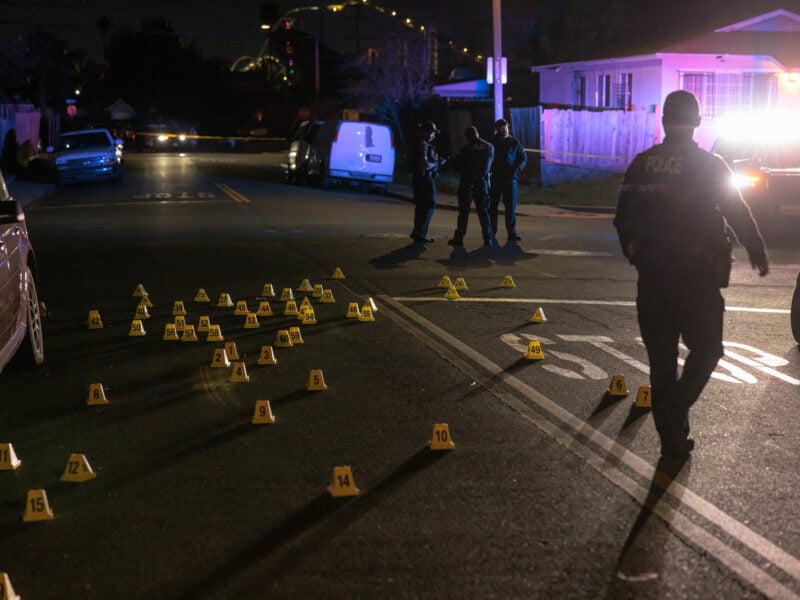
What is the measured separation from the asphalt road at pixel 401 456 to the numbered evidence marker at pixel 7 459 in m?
0.14

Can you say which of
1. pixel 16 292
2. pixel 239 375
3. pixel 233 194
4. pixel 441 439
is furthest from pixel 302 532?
pixel 233 194

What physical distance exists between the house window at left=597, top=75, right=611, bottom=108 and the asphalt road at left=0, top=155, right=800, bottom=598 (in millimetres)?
28973

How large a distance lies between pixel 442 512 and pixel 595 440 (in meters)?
1.57

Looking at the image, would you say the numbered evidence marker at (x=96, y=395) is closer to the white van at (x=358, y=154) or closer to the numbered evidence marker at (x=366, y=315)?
the numbered evidence marker at (x=366, y=315)

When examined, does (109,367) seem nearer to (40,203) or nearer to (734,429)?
(734,429)

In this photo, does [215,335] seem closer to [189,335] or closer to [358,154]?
[189,335]

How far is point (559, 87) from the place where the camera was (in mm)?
45125

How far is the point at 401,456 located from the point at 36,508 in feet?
6.34

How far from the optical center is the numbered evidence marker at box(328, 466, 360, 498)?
18.0 feet

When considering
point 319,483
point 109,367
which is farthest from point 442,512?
point 109,367

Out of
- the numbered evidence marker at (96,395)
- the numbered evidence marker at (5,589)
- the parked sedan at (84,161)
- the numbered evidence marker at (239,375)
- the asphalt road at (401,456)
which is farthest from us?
the parked sedan at (84,161)

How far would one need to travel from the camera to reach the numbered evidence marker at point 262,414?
6957mm

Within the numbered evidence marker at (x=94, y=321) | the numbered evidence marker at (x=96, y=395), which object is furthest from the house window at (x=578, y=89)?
the numbered evidence marker at (x=96, y=395)

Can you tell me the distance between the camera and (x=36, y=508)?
5.21m
